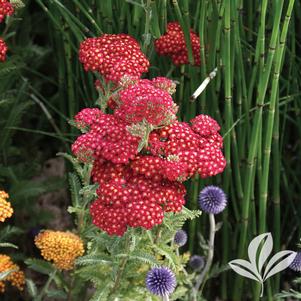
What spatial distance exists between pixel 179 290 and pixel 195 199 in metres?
0.25

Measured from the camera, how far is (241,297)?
201cm

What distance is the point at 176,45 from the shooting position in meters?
1.69

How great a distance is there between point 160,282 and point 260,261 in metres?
0.39

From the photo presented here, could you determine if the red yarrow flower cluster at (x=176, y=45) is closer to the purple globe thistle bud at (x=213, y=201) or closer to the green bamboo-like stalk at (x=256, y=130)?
the green bamboo-like stalk at (x=256, y=130)

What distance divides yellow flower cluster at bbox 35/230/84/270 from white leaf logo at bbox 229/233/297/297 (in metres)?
0.40

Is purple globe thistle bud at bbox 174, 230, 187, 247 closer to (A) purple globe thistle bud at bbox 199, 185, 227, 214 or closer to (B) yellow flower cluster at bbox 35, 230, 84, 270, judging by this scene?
(A) purple globe thistle bud at bbox 199, 185, 227, 214

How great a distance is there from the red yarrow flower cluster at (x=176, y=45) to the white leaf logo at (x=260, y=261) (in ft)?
1.58

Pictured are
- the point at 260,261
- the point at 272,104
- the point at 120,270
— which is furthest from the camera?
the point at 260,261

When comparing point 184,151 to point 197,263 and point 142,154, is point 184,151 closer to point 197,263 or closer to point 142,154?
point 142,154

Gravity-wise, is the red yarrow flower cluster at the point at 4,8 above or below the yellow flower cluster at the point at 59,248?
above

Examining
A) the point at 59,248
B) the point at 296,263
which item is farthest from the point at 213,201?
the point at 59,248

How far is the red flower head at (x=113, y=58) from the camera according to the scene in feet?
5.00

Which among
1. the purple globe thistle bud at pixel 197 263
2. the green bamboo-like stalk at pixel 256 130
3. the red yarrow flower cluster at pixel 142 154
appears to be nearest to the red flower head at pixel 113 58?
the red yarrow flower cluster at pixel 142 154

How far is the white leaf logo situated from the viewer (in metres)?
1.77
